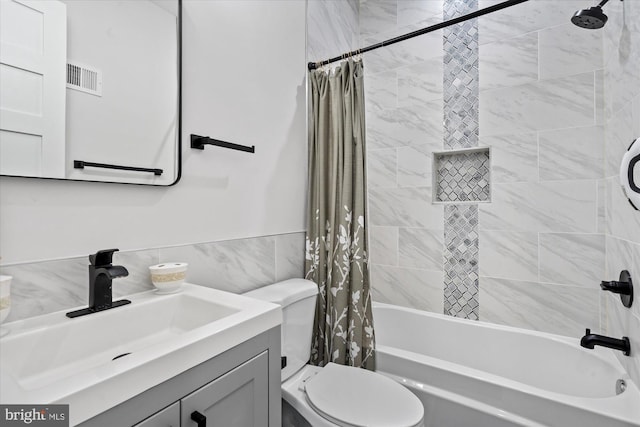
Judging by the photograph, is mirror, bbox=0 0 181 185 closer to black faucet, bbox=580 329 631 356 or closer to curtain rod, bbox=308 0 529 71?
curtain rod, bbox=308 0 529 71

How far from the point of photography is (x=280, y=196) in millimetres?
1761

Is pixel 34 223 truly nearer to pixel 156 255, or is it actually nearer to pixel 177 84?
pixel 156 255

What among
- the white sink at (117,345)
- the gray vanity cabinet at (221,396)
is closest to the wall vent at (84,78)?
the white sink at (117,345)

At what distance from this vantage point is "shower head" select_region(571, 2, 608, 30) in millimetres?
1248

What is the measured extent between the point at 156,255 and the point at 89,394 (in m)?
0.67

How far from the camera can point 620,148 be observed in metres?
1.43

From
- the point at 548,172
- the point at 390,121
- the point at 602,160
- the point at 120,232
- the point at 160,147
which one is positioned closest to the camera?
the point at 120,232

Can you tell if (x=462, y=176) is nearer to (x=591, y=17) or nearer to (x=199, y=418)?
(x=591, y=17)

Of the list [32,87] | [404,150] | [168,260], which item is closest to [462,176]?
[404,150]

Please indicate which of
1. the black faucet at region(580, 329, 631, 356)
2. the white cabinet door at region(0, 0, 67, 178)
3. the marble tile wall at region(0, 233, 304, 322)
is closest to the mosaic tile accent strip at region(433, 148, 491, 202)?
the black faucet at region(580, 329, 631, 356)

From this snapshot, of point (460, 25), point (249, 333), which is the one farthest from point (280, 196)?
point (460, 25)

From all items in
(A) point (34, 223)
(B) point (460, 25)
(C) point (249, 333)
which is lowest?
(C) point (249, 333)

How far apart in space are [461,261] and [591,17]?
140 centimetres

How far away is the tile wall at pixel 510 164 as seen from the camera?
1.74 metres
